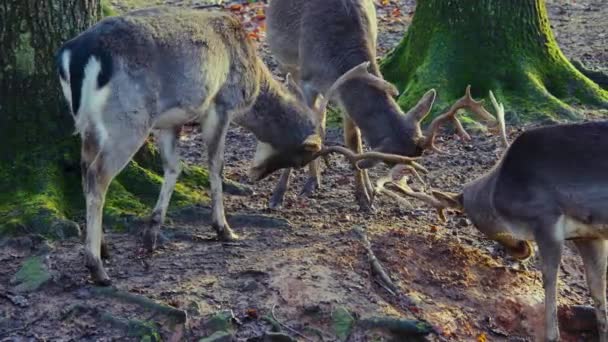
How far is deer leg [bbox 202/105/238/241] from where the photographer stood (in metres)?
7.49

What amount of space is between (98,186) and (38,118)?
132 cm

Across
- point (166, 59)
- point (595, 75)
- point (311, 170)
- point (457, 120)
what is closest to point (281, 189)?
point (311, 170)

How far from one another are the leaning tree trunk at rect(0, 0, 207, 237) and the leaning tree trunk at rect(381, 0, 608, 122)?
380 cm

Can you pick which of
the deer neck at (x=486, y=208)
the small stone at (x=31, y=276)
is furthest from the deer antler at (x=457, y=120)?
the small stone at (x=31, y=276)

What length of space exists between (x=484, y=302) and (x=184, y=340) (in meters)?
2.14

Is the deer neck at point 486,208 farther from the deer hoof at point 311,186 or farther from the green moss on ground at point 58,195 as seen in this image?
the green moss on ground at point 58,195

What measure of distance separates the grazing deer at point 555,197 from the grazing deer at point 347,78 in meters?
0.95

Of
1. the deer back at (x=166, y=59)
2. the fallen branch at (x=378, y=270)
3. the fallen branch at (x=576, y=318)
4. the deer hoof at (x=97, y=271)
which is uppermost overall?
the deer back at (x=166, y=59)

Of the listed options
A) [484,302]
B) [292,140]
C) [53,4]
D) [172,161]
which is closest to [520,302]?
[484,302]

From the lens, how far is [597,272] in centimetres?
718

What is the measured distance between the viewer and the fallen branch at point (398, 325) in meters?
6.59

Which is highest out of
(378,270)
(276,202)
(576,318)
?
(378,270)

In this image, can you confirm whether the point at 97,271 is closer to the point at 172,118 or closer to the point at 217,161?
the point at 172,118

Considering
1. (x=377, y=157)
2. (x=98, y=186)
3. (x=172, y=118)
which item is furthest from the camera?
(x=377, y=157)
